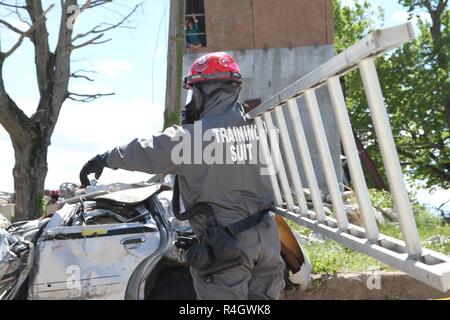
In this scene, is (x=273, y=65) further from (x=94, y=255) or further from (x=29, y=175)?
(x=94, y=255)

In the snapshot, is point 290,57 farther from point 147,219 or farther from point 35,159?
point 147,219

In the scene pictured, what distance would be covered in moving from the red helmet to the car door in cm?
112

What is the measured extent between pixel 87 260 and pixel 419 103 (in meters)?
21.7

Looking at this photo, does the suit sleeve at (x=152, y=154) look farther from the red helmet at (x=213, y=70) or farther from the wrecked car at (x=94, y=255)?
the wrecked car at (x=94, y=255)

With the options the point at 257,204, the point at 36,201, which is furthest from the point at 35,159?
the point at 257,204

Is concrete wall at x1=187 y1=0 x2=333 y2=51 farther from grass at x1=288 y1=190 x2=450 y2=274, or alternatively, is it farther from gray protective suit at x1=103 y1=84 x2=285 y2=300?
gray protective suit at x1=103 y1=84 x2=285 y2=300

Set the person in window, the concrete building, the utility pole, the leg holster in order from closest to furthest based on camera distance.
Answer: the leg holster
the utility pole
the concrete building
the person in window

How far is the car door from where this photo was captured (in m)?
3.91

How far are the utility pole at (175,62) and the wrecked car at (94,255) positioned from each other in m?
4.43

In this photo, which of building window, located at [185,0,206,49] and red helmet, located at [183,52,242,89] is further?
building window, located at [185,0,206,49]

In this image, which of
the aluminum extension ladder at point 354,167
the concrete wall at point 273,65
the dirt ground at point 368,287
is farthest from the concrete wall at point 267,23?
the aluminum extension ladder at point 354,167

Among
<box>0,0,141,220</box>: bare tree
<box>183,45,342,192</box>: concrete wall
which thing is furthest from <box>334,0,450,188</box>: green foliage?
<box>0,0,141,220</box>: bare tree

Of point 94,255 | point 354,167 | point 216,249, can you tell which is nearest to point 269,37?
point 94,255

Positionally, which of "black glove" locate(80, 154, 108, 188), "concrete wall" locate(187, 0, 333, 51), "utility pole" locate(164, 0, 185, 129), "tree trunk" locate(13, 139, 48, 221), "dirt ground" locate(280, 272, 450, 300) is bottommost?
"dirt ground" locate(280, 272, 450, 300)
